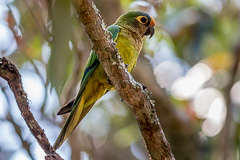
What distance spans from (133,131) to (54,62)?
289 cm

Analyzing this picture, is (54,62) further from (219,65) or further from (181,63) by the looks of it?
(219,65)

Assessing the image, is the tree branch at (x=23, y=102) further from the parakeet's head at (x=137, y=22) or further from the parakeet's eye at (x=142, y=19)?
the parakeet's eye at (x=142, y=19)

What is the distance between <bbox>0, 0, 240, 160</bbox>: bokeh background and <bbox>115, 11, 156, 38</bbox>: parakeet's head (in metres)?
0.42

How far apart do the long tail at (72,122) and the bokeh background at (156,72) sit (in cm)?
24

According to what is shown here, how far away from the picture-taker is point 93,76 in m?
3.35

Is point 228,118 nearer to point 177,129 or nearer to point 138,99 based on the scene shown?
point 177,129

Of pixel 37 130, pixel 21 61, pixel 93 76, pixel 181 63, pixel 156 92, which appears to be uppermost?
pixel 181 63

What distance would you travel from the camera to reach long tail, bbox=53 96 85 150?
2881 millimetres

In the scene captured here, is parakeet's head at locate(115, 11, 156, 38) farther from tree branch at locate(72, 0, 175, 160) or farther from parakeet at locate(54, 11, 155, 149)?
tree branch at locate(72, 0, 175, 160)

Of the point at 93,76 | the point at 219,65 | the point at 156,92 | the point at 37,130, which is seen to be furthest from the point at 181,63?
the point at 37,130

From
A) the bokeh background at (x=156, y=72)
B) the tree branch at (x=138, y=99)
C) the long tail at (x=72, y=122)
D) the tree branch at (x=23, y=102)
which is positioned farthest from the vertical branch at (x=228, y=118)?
the tree branch at (x=23, y=102)

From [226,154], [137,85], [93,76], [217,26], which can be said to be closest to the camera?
[137,85]

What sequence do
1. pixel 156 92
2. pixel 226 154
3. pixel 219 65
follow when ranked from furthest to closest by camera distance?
pixel 219 65, pixel 156 92, pixel 226 154

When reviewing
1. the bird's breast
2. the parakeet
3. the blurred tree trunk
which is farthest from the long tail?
the blurred tree trunk
